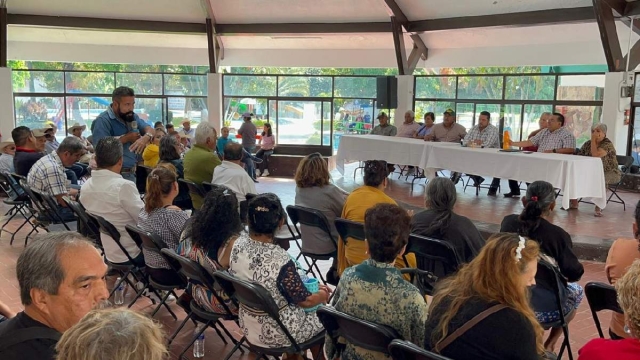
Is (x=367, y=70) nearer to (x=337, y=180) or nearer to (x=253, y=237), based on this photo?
(x=337, y=180)

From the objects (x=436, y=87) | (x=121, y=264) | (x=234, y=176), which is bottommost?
(x=121, y=264)

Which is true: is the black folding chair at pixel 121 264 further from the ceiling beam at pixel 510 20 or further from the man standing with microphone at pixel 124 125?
the ceiling beam at pixel 510 20

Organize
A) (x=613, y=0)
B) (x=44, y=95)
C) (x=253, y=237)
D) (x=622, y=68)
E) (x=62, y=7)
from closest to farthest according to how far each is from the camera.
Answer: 1. (x=253, y=237)
2. (x=613, y=0)
3. (x=622, y=68)
4. (x=62, y=7)
5. (x=44, y=95)

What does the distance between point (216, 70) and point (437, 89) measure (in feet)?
17.2

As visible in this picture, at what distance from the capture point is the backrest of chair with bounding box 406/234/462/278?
332 centimetres

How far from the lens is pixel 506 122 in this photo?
12.1 metres

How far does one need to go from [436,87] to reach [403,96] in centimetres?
96

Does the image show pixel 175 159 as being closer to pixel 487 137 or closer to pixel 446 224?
pixel 446 224

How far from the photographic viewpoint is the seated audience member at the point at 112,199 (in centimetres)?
407

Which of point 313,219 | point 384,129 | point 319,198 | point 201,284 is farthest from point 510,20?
point 201,284

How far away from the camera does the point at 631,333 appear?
181 cm

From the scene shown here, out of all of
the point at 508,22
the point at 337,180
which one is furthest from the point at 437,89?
the point at 337,180

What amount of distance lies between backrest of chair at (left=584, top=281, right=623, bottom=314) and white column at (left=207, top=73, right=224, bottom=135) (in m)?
11.6

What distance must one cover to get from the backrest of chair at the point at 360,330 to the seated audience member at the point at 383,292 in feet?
0.26
